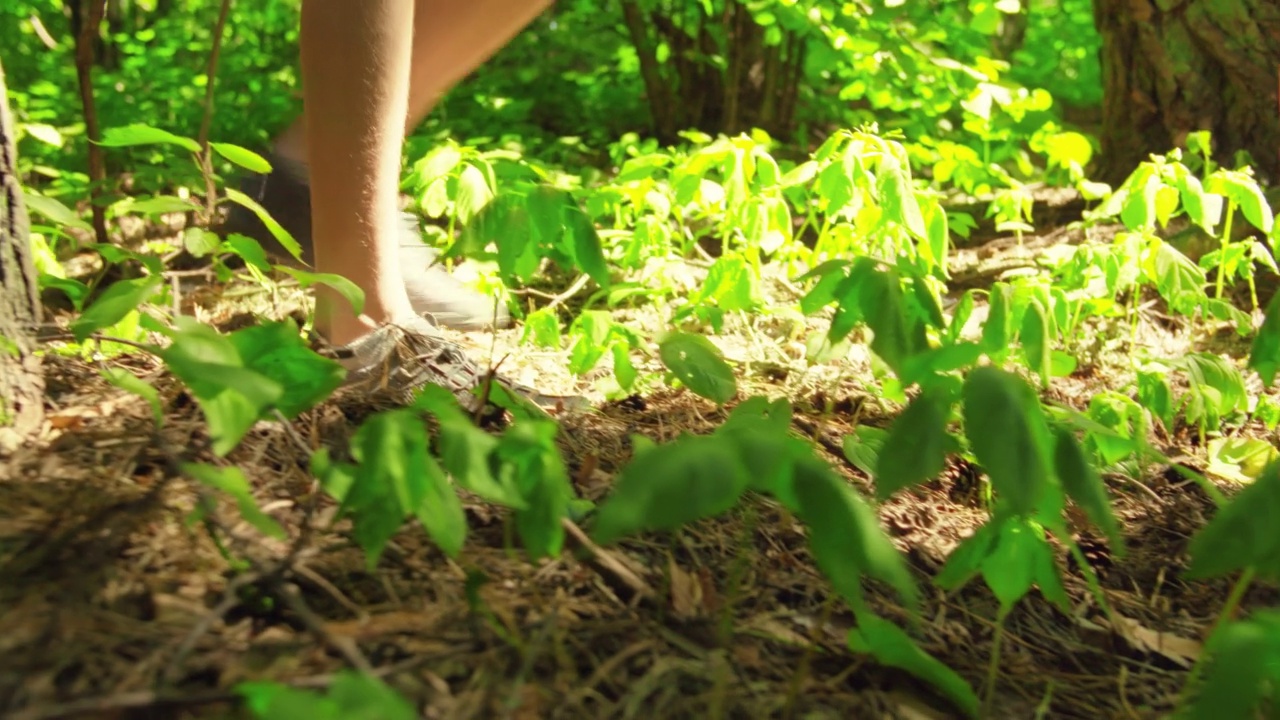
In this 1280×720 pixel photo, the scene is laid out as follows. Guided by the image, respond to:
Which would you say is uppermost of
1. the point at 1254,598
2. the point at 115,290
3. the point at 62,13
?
the point at 62,13

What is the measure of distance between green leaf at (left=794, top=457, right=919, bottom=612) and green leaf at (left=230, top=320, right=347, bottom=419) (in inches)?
18.8

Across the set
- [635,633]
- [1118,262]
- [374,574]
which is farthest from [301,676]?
[1118,262]

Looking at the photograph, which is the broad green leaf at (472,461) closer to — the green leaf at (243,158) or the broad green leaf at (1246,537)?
the broad green leaf at (1246,537)

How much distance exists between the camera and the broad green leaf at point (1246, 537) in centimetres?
79

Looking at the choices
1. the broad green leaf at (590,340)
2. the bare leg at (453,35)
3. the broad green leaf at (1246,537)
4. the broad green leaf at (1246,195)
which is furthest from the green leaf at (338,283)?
the broad green leaf at (1246,195)

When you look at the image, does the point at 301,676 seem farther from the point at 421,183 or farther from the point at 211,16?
the point at 211,16

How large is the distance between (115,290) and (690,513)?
0.75 meters

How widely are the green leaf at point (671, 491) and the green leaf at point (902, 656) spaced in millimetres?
299

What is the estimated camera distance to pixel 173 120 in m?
4.10

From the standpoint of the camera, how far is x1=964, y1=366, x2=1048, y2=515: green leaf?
0.84 m

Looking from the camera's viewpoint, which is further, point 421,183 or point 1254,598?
point 421,183

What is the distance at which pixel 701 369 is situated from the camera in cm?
128

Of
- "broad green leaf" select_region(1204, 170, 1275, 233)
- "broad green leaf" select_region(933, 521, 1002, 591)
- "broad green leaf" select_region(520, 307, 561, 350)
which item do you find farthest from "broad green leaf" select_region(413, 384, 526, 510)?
"broad green leaf" select_region(1204, 170, 1275, 233)

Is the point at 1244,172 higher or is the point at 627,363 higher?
the point at 1244,172
